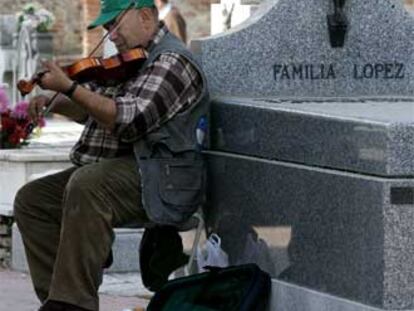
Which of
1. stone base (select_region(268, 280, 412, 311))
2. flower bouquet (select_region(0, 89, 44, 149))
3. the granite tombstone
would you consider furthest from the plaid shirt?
flower bouquet (select_region(0, 89, 44, 149))

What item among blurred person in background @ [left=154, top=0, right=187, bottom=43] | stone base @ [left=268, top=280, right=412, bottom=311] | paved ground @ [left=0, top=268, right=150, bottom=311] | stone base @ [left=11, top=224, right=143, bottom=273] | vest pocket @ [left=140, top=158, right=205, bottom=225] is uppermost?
blurred person in background @ [left=154, top=0, right=187, bottom=43]

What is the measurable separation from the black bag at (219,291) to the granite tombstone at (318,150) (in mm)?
132

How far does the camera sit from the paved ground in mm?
8000

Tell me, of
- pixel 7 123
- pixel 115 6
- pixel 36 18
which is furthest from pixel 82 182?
pixel 36 18

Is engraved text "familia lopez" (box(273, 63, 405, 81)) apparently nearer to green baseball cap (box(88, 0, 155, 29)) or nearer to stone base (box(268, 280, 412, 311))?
green baseball cap (box(88, 0, 155, 29))

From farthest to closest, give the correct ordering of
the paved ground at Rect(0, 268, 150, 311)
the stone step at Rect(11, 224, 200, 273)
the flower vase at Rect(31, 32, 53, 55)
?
the flower vase at Rect(31, 32, 53, 55), the stone step at Rect(11, 224, 200, 273), the paved ground at Rect(0, 268, 150, 311)

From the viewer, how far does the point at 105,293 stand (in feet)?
27.5

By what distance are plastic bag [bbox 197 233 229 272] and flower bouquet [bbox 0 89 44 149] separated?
3.18 meters

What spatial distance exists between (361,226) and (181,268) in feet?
4.59

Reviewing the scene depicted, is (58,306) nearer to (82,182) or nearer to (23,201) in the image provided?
(82,182)

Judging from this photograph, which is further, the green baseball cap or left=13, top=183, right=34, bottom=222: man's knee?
left=13, top=183, right=34, bottom=222: man's knee

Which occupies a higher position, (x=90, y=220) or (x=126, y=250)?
(x=90, y=220)

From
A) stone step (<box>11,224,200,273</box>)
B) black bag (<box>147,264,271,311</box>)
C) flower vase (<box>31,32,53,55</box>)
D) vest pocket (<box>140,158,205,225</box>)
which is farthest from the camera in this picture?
flower vase (<box>31,32,53,55</box>)

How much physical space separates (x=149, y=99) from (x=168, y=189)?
0.38 m
